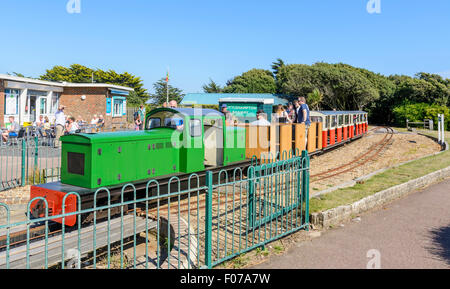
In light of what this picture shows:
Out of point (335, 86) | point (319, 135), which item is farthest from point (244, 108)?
point (335, 86)

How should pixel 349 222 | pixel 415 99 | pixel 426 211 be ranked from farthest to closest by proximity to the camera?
pixel 415 99
pixel 426 211
pixel 349 222

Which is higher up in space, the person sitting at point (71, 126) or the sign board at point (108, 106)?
the sign board at point (108, 106)

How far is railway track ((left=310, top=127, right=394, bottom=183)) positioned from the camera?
11382 millimetres

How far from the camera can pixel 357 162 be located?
14.6 meters

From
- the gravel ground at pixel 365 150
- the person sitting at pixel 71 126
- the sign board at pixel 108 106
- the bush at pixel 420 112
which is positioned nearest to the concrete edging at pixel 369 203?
the gravel ground at pixel 365 150

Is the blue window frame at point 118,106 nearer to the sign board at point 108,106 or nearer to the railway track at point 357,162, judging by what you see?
the sign board at point 108,106

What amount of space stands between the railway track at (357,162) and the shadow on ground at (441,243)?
4484mm

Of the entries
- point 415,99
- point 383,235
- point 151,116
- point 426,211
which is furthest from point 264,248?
point 415,99

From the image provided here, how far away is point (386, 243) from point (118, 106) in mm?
25668

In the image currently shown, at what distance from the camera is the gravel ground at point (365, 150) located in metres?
11.4

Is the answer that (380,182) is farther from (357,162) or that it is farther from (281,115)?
(357,162)
